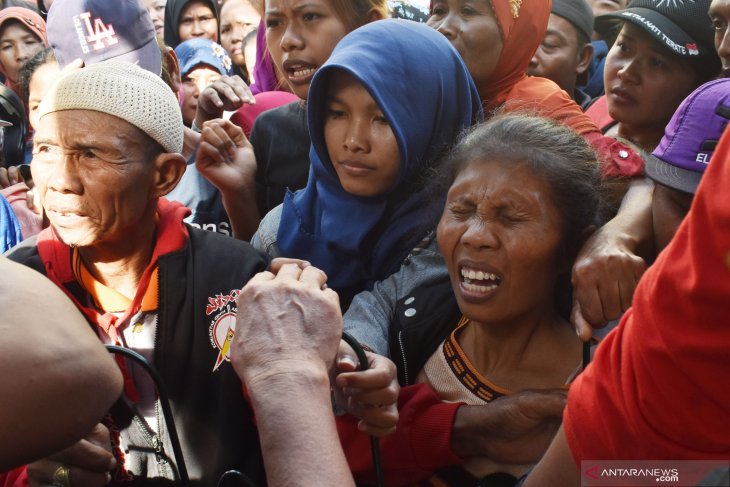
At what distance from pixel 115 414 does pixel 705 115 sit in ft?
5.25

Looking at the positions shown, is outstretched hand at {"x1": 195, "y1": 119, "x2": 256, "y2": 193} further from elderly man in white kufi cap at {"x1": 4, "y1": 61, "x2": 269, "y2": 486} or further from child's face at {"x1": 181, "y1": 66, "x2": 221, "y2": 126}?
child's face at {"x1": 181, "y1": 66, "x2": 221, "y2": 126}

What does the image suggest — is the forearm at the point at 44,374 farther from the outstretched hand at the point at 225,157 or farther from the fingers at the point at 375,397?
the outstretched hand at the point at 225,157

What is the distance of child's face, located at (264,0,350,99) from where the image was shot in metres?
2.84

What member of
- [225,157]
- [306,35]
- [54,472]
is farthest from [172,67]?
[54,472]

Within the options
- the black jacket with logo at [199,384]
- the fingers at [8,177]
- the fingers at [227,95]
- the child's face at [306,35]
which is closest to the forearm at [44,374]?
the black jacket with logo at [199,384]

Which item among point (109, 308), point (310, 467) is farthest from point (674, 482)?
point (109, 308)

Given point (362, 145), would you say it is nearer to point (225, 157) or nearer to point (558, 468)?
point (225, 157)

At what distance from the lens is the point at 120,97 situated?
6.54 feet

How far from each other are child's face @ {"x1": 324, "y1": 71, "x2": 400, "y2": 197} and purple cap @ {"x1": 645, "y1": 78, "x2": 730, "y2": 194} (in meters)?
0.73

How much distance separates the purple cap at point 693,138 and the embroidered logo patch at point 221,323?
110 cm

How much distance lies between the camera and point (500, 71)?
2832 mm

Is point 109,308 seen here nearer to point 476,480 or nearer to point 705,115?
point 476,480

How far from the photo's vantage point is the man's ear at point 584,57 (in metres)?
3.95

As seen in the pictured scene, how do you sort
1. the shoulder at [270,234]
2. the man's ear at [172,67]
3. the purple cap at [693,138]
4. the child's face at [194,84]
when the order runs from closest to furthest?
the purple cap at [693,138], the shoulder at [270,234], the man's ear at [172,67], the child's face at [194,84]
